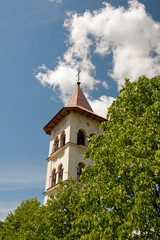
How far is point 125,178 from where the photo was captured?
9547 mm

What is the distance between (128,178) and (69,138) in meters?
15.1

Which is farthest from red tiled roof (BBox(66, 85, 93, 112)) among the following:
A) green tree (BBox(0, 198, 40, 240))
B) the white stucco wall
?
green tree (BBox(0, 198, 40, 240))

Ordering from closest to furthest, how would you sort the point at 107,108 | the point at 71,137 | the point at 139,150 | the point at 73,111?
the point at 139,150, the point at 107,108, the point at 71,137, the point at 73,111

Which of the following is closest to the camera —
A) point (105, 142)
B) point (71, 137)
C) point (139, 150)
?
point (139, 150)

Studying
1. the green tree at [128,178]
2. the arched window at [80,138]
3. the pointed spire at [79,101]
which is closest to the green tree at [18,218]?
the arched window at [80,138]

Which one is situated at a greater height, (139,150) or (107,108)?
(107,108)

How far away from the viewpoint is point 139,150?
30.2 feet

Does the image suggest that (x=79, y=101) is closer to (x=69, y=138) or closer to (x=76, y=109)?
(x=76, y=109)

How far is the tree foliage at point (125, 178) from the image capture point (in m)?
8.30

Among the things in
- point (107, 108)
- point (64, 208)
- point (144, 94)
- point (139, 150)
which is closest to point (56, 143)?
point (64, 208)

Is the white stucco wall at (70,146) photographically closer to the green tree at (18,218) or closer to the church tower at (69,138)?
the church tower at (69,138)

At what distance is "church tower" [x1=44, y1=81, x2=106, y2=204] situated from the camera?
925 inches

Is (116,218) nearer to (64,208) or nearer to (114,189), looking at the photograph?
(114,189)

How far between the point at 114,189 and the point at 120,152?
4.88ft
